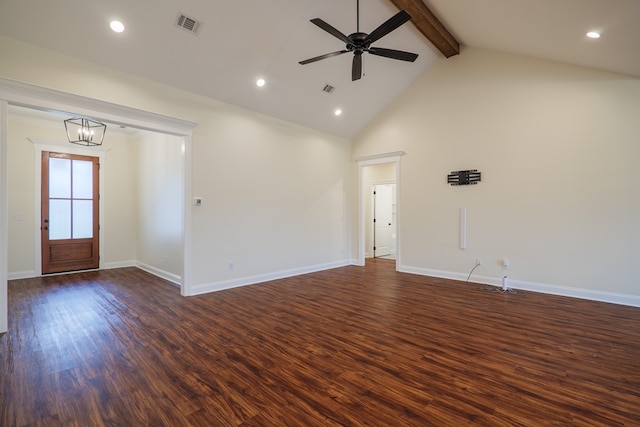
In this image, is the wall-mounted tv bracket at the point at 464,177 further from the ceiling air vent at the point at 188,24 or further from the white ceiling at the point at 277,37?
the ceiling air vent at the point at 188,24

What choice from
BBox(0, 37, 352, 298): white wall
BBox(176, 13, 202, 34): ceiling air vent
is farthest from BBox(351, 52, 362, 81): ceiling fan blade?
BBox(0, 37, 352, 298): white wall

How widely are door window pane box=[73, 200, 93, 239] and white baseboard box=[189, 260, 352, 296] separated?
13.2 ft

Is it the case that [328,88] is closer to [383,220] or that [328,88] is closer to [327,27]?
[327,27]

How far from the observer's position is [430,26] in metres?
4.79

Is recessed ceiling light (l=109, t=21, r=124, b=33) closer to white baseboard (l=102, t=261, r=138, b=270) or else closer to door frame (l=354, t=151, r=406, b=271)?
door frame (l=354, t=151, r=406, b=271)

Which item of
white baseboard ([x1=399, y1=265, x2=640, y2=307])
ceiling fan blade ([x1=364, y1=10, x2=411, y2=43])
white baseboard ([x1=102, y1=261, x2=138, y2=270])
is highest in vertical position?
ceiling fan blade ([x1=364, y1=10, x2=411, y2=43])

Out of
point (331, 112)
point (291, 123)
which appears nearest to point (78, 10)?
point (291, 123)

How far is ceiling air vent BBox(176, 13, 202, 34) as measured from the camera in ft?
11.7

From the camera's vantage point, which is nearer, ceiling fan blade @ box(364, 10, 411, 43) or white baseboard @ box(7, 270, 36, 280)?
ceiling fan blade @ box(364, 10, 411, 43)

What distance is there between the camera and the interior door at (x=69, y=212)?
20.1 feet

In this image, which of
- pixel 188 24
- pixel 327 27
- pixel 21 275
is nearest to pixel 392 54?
pixel 327 27

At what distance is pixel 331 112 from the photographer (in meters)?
6.25

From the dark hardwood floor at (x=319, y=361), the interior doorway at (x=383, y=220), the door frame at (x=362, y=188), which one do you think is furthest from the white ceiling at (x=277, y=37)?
the interior doorway at (x=383, y=220)

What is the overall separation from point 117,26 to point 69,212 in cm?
Result: 495
